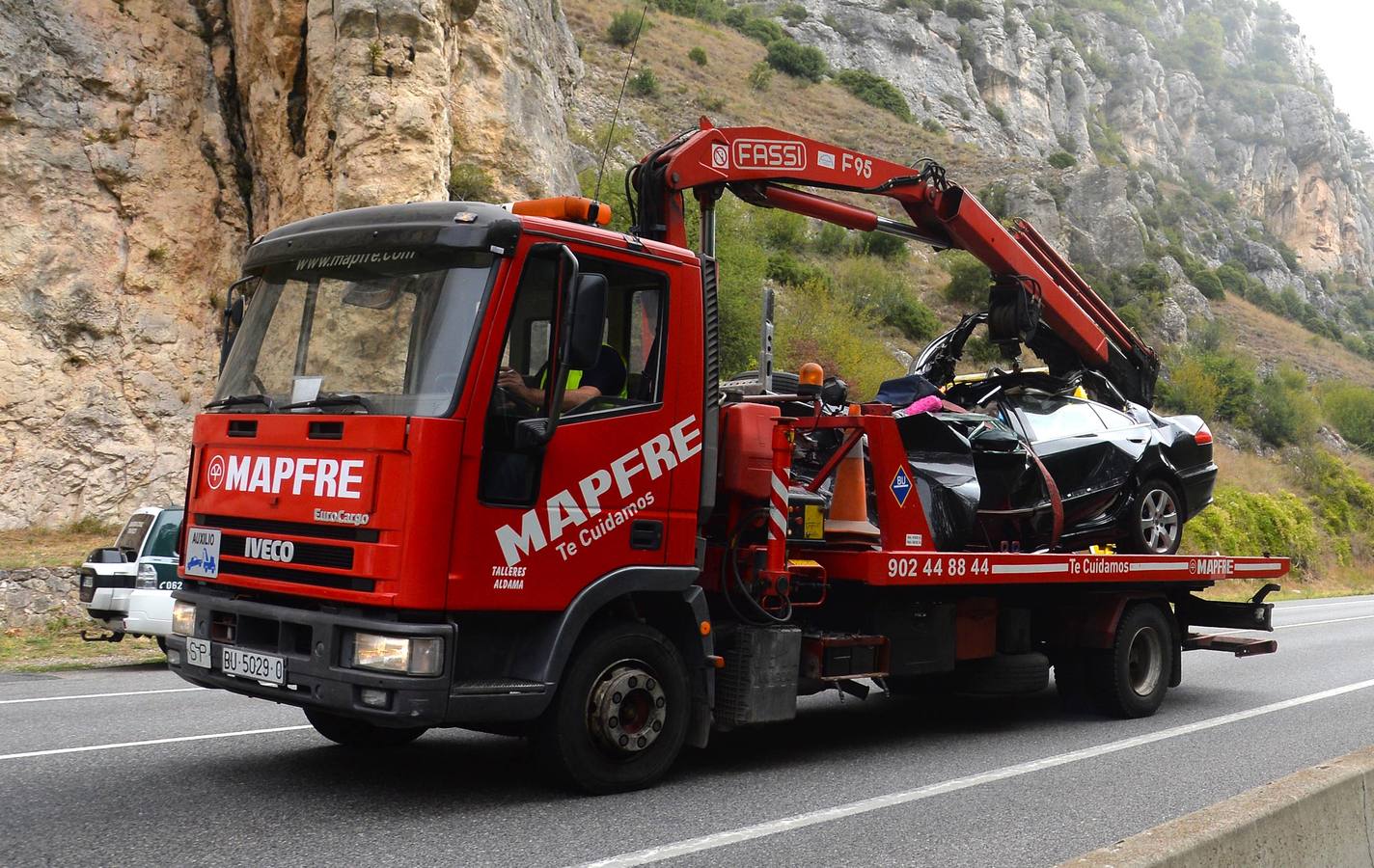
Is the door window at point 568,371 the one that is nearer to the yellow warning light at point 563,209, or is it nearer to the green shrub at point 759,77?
the yellow warning light at point 563,209

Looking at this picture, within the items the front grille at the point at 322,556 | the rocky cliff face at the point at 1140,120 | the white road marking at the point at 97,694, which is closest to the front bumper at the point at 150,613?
the white road marking at the point at 97,694

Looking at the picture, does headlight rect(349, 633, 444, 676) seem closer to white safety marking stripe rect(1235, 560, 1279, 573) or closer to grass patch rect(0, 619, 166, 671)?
white safety marking stripe rect(1235, 560, 1279, 573)

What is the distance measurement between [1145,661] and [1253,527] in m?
26.0

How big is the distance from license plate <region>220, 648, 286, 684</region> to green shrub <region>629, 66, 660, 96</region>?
47.9 m

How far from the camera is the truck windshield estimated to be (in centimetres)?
529

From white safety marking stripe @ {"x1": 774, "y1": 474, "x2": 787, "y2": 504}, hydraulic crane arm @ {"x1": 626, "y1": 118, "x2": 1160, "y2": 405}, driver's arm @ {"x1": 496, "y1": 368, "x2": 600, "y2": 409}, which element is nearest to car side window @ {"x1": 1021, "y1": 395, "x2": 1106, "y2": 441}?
hydraulic crane arm @ {"x1": 626, "y1": 118, "x2": 1160, "y2": 405}

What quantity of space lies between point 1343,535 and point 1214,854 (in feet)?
141

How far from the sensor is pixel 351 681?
16.7 feet

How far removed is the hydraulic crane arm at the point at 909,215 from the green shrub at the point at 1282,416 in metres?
41.9

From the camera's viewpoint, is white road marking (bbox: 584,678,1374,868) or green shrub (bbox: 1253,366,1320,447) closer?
white road marking (bbox: 584,678,1374,868)

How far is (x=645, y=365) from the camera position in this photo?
613cm

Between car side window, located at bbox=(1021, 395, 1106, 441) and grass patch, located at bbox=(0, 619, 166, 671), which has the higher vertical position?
car side window, located at bbox=(1021, 395, 1106, 441)

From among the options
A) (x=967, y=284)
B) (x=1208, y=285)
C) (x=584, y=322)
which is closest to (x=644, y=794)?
(x=584, y=322)

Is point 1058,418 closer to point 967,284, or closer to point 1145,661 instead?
point 1145,661
